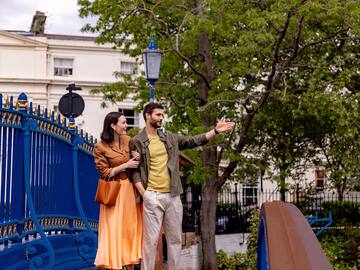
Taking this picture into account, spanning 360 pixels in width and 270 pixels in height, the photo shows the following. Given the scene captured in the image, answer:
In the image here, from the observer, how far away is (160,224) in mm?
5949

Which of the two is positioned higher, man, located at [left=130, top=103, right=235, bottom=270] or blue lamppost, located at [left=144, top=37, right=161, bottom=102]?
blue lamppost, located at [left=144, top=37, right=161, bottom=102]

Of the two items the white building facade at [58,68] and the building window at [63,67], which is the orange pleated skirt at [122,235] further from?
the building window at [63,67]

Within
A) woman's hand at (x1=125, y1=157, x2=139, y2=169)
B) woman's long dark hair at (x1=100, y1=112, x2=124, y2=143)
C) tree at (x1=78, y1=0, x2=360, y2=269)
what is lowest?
woman's hand at (x1=125, y1=157, x2=139, y2=169)

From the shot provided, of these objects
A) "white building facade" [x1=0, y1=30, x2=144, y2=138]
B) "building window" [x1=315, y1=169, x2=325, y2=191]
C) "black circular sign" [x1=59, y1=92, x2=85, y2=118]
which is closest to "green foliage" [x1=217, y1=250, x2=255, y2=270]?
"building window" [x1=315, y1=169, x2=325, y2=191]

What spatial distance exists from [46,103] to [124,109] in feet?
14.0

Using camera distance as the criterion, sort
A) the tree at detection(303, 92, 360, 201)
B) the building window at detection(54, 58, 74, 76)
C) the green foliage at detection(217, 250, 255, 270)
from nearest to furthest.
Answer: the tree at detection(303, 92, 360, 201) → the green foliage at detection(217, 250, 255, 270) → the building window at detection(54, 58, 74, 76)

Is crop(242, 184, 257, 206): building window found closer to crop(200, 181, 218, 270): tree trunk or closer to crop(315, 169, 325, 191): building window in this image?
crop(315, 169, 325, 191): building window

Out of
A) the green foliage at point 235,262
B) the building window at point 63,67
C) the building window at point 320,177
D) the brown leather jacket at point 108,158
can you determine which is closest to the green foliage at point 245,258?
the green foliage at point 235,262

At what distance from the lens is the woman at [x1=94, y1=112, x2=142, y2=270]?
6.18 meters

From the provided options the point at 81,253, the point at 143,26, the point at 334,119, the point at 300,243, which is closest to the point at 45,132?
the point at 81,253

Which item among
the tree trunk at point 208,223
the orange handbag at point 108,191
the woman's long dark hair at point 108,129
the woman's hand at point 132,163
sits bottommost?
the tree trunk at point 208,223

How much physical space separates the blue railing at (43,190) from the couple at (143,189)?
643 millimetres

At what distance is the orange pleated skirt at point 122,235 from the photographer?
20.3ft

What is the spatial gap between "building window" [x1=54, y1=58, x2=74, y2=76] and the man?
1276 inches
